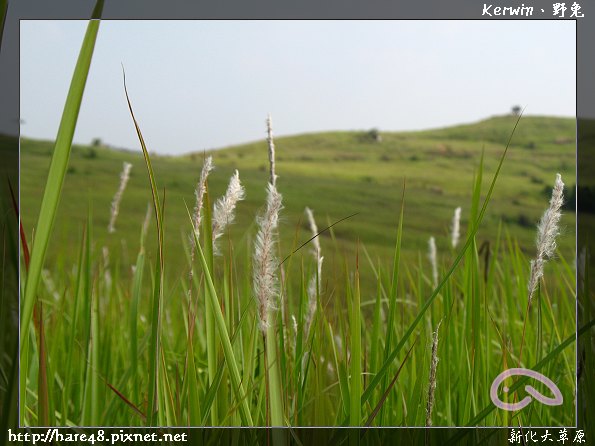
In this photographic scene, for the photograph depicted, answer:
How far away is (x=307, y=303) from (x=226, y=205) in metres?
0.54

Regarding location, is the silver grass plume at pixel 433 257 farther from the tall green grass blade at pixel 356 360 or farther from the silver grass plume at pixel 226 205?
the silver grass plume at pixel 226 205

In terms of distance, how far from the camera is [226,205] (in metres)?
1.21

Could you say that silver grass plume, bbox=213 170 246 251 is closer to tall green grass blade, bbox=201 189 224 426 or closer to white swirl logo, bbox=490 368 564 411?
tall green grass blade, bbox=201 189 224 426

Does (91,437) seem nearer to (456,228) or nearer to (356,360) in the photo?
(356,360)

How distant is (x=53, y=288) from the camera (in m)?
2.17

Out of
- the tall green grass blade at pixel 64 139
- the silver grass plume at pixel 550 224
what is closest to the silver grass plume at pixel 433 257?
Result: the silver grass plume at pixel 550 224

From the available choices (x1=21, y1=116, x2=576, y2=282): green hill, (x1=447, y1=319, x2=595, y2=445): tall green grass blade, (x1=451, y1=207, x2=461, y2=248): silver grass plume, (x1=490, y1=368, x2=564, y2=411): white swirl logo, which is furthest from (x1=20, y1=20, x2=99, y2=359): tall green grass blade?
(x1=451, y1=207, x2=461, y2=248): silver grass plume

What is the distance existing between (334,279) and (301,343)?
0.30m

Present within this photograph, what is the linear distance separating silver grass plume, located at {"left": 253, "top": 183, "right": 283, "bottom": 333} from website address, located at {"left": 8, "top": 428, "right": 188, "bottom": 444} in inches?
19.8

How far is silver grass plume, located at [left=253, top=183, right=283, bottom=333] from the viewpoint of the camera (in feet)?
3.43

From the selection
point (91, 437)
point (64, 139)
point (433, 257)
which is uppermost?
point (64, 139)

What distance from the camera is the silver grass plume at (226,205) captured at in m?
1.18

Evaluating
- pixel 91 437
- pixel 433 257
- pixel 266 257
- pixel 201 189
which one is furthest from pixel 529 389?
pixel 91 437

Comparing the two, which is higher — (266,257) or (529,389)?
(266,257)
